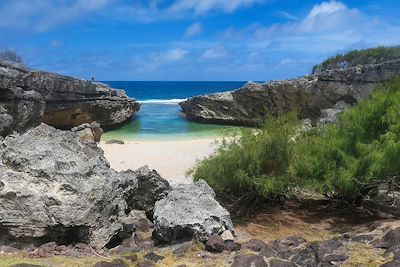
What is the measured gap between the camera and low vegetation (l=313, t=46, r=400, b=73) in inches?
1529

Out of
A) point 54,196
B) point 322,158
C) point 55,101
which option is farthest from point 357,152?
point 55,101

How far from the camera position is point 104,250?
28.5ft

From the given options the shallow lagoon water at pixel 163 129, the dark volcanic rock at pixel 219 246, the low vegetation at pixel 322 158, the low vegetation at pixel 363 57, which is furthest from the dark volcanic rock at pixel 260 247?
the low vegetation at pixel 363 57

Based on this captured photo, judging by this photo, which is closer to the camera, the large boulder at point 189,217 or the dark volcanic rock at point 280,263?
the dark volcanic rock at point 280,263

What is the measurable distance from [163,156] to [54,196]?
13991 millimetres

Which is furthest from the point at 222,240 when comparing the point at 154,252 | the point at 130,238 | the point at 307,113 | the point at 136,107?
the point at 136,107

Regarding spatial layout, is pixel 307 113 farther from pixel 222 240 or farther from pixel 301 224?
pixel 222 240

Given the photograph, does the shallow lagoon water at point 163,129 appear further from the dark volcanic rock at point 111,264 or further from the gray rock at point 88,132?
the dark volcanic rock at point 111,264

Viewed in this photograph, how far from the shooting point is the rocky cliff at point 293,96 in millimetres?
31031

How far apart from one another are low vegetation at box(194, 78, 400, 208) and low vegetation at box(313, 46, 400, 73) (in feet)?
95.5

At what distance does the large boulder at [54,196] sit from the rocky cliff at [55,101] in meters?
4.78

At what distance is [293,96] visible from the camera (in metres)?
37.8

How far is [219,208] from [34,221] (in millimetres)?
3509

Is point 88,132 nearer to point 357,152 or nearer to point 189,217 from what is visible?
point 357,152
